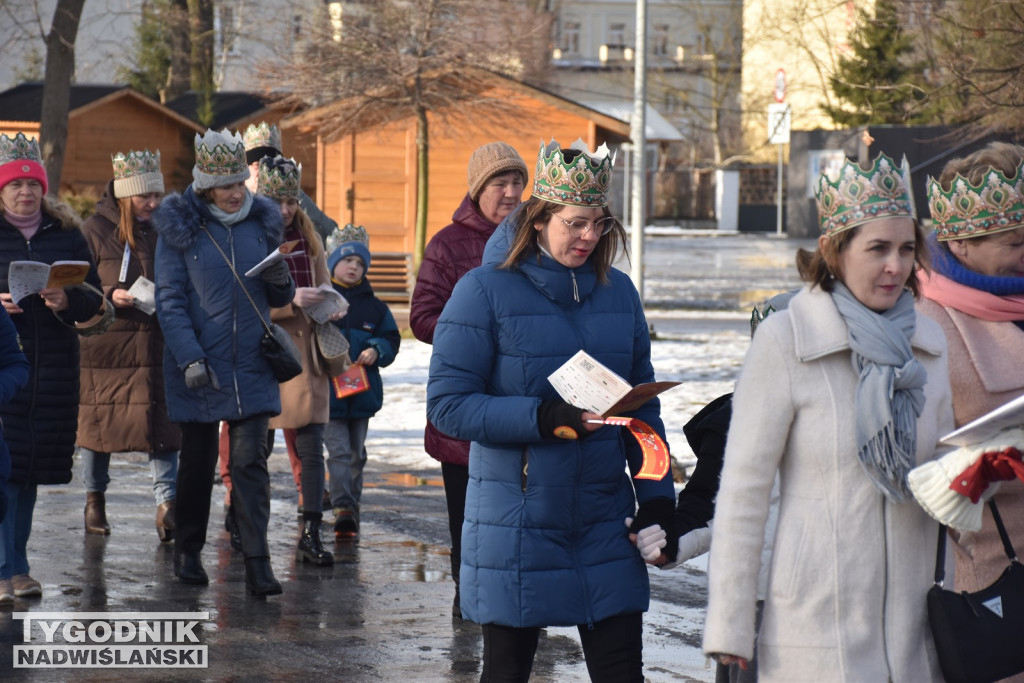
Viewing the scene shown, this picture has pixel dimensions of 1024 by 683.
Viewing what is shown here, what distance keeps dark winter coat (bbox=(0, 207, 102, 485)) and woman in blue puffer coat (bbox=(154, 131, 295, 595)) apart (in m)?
0.43

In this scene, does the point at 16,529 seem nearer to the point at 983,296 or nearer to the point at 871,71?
the point at 983,296

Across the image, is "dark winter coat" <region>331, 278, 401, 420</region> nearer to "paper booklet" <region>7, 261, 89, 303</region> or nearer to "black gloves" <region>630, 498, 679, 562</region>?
"paper booklet" <region>7, 261, 89, 303</region>

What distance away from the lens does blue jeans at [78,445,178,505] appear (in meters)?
8.48

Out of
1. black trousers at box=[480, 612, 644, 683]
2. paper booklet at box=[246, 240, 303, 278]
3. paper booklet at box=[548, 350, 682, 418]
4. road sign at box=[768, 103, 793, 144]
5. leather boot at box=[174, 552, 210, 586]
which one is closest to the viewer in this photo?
paper booklet at box=[548, 350, 682, 418]

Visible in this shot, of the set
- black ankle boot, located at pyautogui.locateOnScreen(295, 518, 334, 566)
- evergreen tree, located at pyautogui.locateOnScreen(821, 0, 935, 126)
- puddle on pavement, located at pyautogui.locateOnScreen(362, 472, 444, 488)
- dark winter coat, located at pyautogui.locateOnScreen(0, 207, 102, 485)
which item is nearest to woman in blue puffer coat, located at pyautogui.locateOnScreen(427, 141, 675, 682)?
dark winter coat, located at pyautogui.locateOnScreen(0, 207, 102, 485)

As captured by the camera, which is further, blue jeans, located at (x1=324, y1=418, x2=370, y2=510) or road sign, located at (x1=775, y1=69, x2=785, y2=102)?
road sign, located at (x1=775, y1=69, x2=785, y2=102)

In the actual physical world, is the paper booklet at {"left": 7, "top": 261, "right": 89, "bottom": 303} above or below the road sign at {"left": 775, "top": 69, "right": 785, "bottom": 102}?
below

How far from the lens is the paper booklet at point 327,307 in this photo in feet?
26.6

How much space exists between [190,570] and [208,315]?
1267mm

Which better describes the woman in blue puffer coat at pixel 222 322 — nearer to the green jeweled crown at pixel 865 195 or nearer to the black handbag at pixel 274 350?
the black handbag at pixel 274 350

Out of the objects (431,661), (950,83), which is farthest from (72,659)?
(950,83)

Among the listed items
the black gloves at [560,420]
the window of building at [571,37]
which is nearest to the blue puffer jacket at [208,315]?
the black gloves at [560,420]

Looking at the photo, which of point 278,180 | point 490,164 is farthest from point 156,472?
point 490,164

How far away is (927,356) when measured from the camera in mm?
3545
